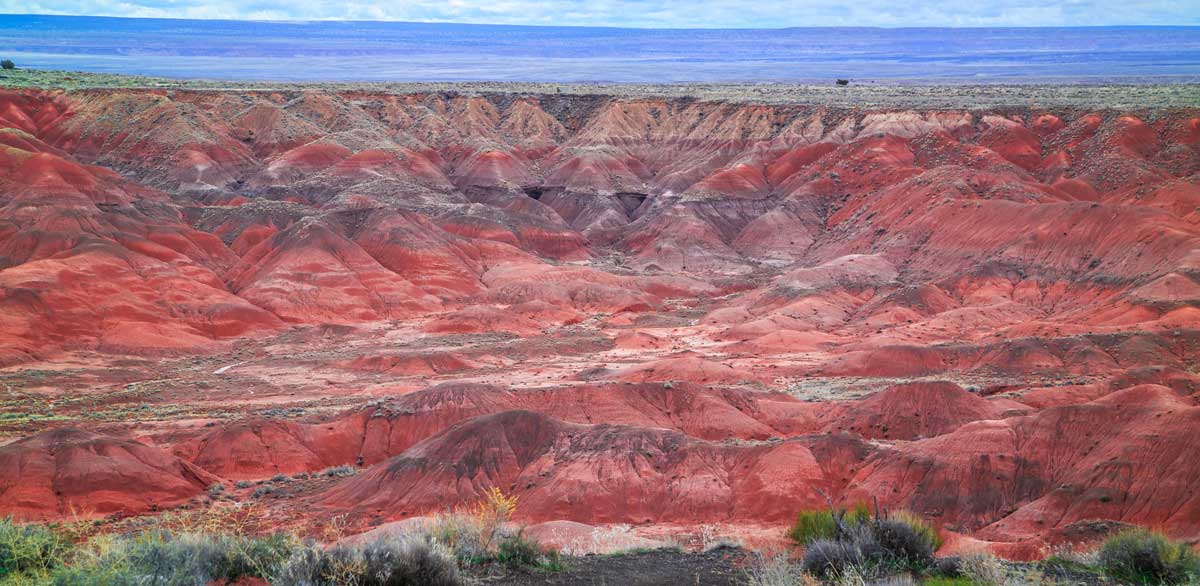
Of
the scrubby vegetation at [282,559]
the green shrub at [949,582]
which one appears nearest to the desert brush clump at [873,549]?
the green shrub at [949,582]

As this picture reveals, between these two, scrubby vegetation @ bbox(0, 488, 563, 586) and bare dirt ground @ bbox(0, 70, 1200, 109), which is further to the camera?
bare dirt ground @ bbox(0, 70, 1200, 109)

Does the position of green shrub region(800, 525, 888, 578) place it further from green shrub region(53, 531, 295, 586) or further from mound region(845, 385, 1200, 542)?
mound region(845, 385, 1200, 542)

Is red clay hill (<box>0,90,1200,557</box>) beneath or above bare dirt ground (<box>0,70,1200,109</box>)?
beneath

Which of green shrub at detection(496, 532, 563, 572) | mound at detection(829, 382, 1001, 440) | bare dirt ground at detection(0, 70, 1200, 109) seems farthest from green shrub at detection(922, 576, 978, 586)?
bare dirt ground at detection(0, 70, 1200, 109)

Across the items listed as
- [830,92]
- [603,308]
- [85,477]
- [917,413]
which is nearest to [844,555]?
[917,413]

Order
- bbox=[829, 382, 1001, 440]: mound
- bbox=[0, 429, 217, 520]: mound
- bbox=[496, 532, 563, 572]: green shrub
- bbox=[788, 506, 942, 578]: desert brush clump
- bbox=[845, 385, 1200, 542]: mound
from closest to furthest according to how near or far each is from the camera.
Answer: bbox=[788, 506, 942, 578]: desert brush clump → bbox=[496, 532, 563, 572]: green shrub → bbox=[845, 385, 1200, 542]: mound → bbox=[0, 429, 217, 520]: mound → bbox=[829, 382, 1001, 440]: mound

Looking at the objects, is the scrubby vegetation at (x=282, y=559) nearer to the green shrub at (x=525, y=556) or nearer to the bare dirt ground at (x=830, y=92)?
the green shrub at (x=525, y=556)

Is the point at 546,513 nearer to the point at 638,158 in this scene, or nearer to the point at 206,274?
the point at 206,274

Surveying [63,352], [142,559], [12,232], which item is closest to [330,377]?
[63,352]
